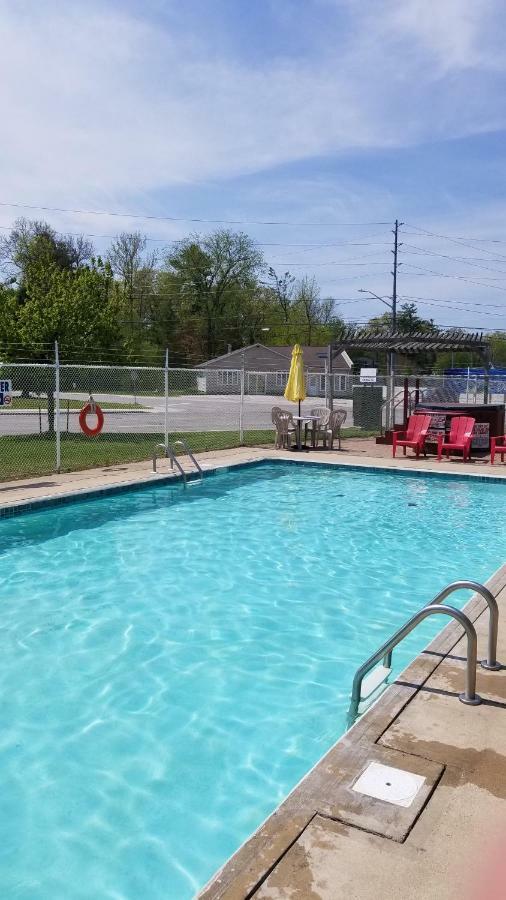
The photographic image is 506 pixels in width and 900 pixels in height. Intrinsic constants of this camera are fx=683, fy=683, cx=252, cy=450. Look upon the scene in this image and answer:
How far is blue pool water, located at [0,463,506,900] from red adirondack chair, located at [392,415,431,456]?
4.46 m

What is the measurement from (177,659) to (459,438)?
11277 mm

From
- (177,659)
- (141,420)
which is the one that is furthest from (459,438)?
(141,420)

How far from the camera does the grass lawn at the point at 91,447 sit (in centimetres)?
1271

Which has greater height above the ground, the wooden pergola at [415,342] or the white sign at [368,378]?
the wooden pergola at [415,342]

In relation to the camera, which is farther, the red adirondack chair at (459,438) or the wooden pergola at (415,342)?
the wooden pergola at (415,342)

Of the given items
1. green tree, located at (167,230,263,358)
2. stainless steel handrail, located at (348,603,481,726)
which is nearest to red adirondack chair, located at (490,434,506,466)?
stainless steel handrail, located at (348,603,481,726)

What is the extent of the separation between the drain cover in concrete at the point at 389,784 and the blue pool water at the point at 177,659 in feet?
2.80

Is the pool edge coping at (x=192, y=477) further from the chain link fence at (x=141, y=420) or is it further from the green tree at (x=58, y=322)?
the green tree at (x=58, y=322)

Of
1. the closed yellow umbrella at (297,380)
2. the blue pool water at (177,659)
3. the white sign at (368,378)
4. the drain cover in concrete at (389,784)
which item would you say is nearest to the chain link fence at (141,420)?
the white sign at (368,378)

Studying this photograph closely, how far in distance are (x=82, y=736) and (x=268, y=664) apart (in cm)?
152

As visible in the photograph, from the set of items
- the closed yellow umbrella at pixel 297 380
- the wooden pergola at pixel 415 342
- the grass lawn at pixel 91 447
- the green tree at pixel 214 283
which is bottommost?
the grass lawn at pixel 91 447

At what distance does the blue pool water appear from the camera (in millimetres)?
3266

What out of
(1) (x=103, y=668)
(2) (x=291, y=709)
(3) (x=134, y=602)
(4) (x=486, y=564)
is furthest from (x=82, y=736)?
(4) (x=486, y=564)

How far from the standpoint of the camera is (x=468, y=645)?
3.41m
